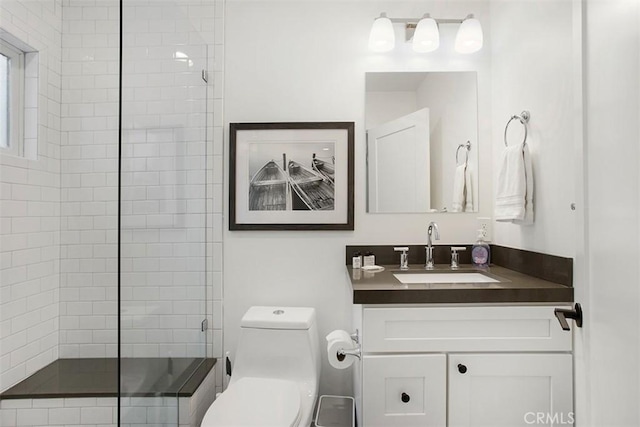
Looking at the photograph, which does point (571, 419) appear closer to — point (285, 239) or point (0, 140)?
point (285, 239)

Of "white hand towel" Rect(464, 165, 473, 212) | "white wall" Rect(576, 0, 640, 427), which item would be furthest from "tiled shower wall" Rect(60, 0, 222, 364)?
"white hand towel" Rect(464, 165, 473, 212)

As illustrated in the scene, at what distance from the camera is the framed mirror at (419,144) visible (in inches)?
82.2

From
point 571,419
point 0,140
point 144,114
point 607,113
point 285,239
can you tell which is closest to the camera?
point 607,113

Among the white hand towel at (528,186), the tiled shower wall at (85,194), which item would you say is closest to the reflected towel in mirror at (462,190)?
the white hand towel at (528,186)

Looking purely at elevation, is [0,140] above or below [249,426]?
above

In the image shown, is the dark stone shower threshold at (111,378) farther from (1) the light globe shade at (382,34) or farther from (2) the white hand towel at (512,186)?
(1) the light globe shade at (382,34)

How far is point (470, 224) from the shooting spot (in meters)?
2.13

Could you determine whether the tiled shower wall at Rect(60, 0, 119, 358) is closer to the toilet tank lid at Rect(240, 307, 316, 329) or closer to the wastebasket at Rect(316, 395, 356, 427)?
the toilet tank lid at Rect(240, 307, 316, 329)

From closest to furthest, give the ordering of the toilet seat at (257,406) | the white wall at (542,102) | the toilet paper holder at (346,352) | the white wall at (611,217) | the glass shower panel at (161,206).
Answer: the white wall at (611,217) → the glass shower panel at (161,206) → the toilet seat at (257,406) → the white wall at (542,102) → the toilet paper holder at (346,352)

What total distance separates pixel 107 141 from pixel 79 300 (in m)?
0.85

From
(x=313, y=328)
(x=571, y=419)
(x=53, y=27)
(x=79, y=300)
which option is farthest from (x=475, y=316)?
(x=53, y=27)

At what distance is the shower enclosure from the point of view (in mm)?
1287

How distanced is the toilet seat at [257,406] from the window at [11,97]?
4.90 feet

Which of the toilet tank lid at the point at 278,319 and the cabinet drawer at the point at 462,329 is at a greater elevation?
the cabinet drawer at the point at 462,329
